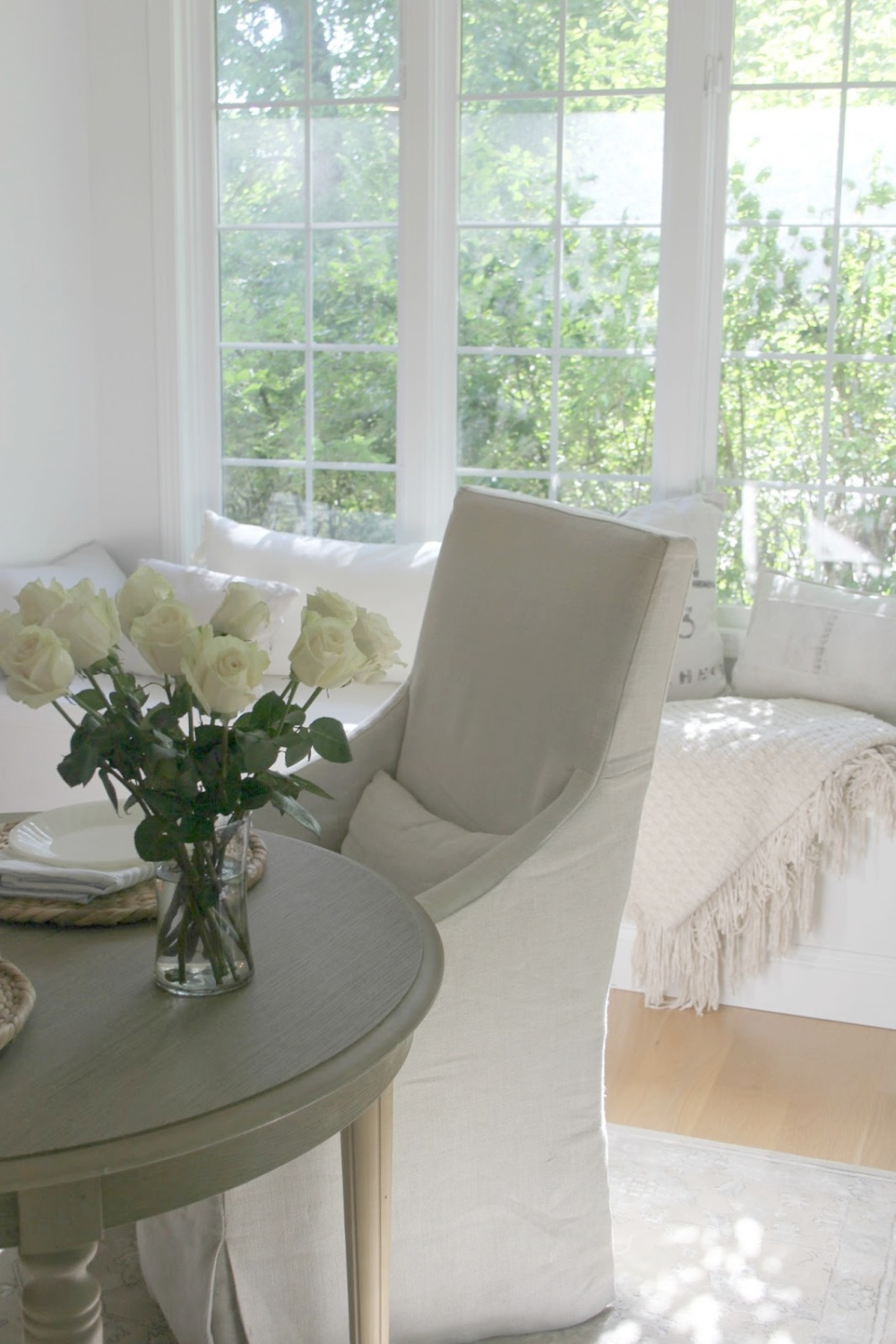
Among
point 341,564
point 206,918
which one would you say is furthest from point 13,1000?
point 341,564

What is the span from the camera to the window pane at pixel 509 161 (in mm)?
3480

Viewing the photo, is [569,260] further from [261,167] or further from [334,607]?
[334,607]

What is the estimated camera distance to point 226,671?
3.64ft

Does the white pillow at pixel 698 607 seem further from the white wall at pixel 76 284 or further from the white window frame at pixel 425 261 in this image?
the white wall at pixel 76 284

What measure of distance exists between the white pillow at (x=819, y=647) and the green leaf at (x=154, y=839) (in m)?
2.22

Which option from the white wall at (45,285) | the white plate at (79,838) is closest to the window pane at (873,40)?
the white wall at (45,285)

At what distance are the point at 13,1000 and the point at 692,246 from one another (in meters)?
2.71

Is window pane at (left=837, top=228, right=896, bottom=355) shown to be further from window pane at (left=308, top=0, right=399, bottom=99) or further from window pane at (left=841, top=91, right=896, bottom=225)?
window pane at (left=308, top=0, right=399, bottom=99)

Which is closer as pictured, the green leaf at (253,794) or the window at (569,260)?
the green leaf at (253,794)

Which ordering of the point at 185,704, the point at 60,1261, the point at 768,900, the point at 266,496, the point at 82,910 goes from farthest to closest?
the point at 266,496 < the point at 768,900 < the point at 82,910 < the point at 185,704 < the point at 60,1261

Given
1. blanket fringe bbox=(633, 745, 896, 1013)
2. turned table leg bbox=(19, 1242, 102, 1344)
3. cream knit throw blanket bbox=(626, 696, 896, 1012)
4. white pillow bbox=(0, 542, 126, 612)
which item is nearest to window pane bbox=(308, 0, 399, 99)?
white pillow bbox=(0, 542, 126, 612)

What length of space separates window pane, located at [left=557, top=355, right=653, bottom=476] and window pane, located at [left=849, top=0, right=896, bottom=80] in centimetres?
82

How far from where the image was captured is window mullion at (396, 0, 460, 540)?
3500 millimetres

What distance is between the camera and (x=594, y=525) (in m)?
1.80
